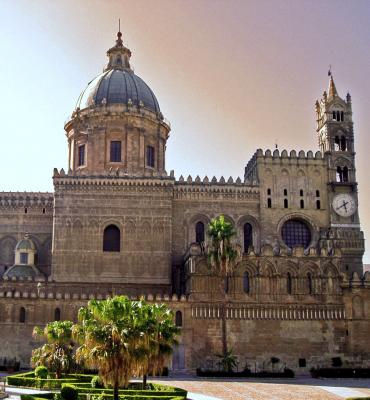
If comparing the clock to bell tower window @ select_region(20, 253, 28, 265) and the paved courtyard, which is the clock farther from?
bell tower window @ select_region(20, 253, 28, 265)

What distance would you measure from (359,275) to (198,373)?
19.6 meters

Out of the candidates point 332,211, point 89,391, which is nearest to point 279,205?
point 332,211

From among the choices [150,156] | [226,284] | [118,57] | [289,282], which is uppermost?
[118,57]

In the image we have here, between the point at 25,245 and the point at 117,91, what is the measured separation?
17.9 meters

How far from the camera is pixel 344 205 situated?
6003cm

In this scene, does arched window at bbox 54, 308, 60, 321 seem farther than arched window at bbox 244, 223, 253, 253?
No

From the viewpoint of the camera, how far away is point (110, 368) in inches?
1075

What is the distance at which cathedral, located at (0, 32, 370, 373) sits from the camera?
2007 inches

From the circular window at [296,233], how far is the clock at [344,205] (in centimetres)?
339

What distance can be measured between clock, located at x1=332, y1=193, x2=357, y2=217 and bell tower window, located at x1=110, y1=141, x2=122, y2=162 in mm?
21205

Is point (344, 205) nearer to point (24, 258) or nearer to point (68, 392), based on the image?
point (24, 258)

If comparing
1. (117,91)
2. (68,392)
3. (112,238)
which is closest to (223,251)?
(112,238)

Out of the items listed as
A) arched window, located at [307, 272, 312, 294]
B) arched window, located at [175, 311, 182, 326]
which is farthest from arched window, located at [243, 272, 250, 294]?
arched window, located at [175, 311, 182, 326]

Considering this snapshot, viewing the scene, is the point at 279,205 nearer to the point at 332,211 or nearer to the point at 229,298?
the point at 332,211
